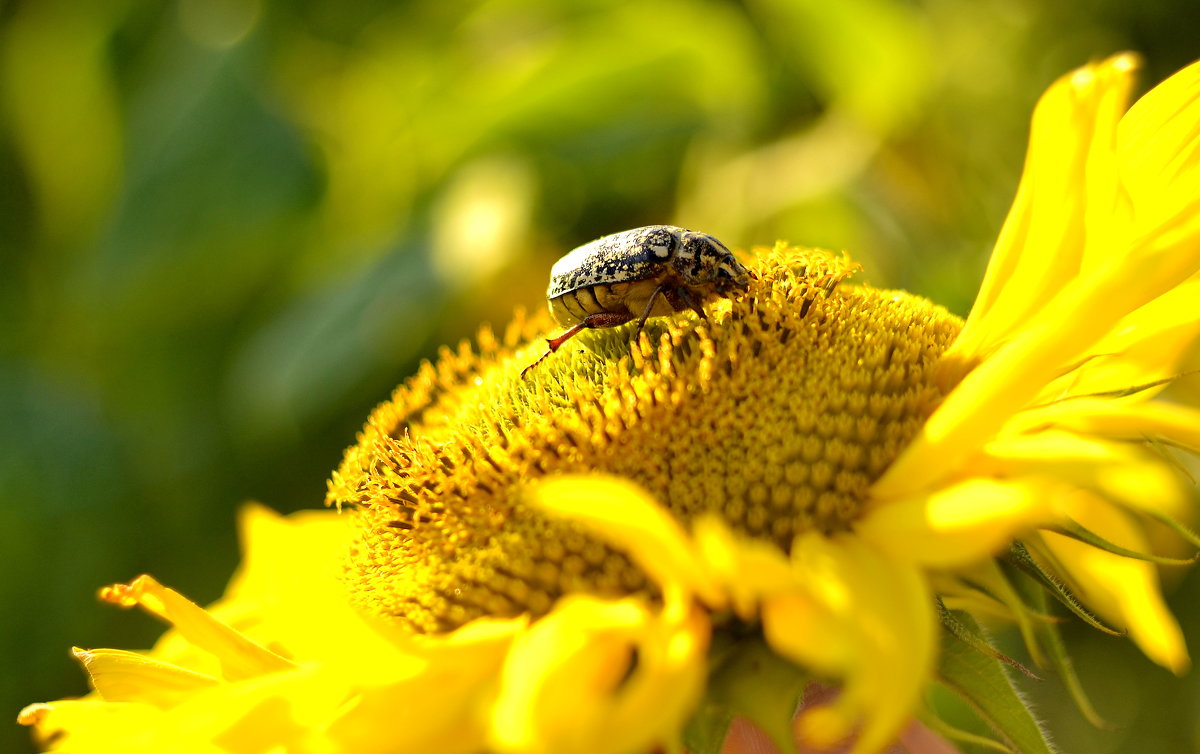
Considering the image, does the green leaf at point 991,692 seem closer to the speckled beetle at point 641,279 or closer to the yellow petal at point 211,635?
the speckled beetle at point 641,279

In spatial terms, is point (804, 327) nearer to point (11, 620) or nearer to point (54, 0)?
point (11, 620)

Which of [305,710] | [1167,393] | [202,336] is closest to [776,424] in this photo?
[305,710]

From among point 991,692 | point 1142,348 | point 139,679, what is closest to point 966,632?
point 991,692

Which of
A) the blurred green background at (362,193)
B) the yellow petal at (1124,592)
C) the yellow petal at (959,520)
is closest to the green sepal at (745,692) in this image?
the yellow petal at (959,520)

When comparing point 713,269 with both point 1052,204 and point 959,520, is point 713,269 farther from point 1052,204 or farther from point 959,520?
point 959,520

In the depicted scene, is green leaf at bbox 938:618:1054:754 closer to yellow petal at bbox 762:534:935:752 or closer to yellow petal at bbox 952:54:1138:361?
yellow petal at bbox 762:534:935:752

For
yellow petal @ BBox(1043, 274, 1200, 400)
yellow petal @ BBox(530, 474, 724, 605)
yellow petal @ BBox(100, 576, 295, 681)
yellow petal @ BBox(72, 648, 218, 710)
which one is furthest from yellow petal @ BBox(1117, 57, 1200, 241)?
yellow petal @ BBox(72, 648, 218, 710)
